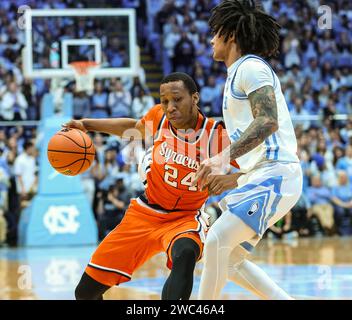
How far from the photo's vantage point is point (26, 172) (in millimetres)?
14336

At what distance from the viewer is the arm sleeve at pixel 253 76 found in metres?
4.53

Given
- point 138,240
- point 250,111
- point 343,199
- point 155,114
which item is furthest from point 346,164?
point 250,111

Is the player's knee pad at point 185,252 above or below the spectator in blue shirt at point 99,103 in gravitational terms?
below

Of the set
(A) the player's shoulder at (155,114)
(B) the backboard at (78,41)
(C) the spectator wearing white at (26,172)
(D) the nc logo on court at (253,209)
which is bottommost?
(C) the spectator wearing white at (26,172)

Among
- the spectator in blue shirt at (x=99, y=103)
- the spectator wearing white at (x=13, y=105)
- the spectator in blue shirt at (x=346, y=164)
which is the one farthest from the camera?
the spectator in blue shirt at (x=99, y=103)

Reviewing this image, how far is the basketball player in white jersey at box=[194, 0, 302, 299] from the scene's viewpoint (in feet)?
14.6

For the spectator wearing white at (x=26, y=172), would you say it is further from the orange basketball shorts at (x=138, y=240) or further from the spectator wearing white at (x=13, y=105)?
the orange basketball shorts at (x=138, y=240)

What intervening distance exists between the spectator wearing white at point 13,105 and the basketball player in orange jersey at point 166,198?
1060cm

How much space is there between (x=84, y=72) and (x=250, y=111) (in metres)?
10.1

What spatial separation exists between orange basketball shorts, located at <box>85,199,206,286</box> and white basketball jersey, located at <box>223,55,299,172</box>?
0.76 m

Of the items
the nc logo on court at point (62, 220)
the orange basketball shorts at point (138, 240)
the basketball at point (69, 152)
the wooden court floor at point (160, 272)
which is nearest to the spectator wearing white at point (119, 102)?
the nc logo on court at point (62, 220)

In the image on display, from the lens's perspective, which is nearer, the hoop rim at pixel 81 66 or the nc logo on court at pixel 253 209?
the nc logo on court at pixel 253 209
